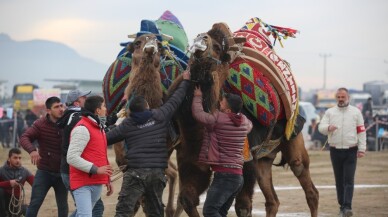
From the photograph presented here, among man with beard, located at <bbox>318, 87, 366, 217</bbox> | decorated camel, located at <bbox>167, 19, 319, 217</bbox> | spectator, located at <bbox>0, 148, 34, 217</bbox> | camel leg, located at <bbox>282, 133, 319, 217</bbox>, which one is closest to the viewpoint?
decorated camel, located at <bbox>167, 19, 319, 217</bbox>

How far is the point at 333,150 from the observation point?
487 inches

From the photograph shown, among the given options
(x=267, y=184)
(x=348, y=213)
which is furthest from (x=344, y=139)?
(x=267, y=184)

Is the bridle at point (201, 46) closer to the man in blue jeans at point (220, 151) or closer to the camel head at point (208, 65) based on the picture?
the camel head at point (208, 65)

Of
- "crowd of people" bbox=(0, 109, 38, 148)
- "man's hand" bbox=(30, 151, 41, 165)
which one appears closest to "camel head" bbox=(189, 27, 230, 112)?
"man's hand" bbox=(30, 151, 41, 165)

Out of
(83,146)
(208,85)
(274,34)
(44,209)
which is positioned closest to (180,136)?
(208,85)

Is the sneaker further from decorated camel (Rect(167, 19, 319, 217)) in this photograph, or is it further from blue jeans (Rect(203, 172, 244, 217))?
blue jeans (Rect(203, 172, 244, 217))

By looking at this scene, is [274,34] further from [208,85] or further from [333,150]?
[208,85]

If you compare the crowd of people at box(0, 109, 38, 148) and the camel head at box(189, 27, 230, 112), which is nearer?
the camel head at box(189, 27, 230, 112)

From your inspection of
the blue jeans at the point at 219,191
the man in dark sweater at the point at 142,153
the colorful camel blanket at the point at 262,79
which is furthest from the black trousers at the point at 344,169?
the man in dark sweater at the point at 142,153

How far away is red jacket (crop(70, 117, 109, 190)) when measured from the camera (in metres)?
7.59

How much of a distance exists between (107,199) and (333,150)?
145 inches

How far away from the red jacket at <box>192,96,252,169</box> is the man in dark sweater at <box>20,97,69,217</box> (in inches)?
77.5

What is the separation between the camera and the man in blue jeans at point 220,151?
7973 mm

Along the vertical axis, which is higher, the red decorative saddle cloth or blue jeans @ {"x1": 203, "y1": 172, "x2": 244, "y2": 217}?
the red decorative saddle cloth
